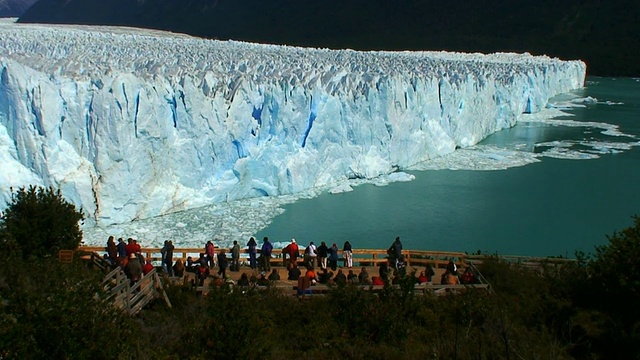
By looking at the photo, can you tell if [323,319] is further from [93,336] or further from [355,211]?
[355,211]

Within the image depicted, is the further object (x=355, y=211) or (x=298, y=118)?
(x=298, y=118)

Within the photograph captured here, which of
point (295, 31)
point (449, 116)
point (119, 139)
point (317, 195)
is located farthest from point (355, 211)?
point (295, 31)

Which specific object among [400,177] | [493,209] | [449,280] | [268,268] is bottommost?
[493,209]

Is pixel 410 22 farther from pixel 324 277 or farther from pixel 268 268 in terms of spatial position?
pixel 324 277

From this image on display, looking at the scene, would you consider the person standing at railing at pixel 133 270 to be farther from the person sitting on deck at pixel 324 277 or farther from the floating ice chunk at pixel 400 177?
the floating ice chunk at pixel 400 177

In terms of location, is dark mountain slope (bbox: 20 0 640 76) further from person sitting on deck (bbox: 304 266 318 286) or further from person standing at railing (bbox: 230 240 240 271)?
person sitting on deck (bbox: 304 266 318 286)

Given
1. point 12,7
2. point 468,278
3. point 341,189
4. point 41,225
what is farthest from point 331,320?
point 12,7
